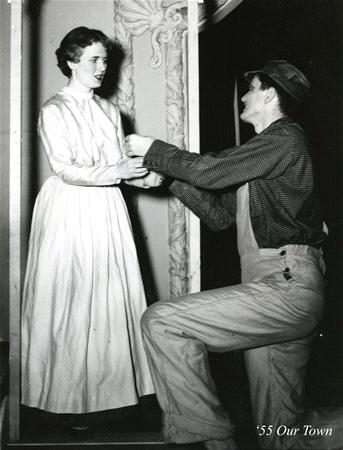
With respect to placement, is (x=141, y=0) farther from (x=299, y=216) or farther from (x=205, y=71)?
(x=299, y=216)

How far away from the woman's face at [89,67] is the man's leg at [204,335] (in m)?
0.97

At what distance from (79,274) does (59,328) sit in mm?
220

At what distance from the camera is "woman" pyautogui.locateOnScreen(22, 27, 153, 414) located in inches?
81.0

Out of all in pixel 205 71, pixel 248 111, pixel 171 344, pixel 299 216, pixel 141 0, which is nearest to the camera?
pixel 171 344

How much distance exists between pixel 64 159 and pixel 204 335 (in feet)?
2.79

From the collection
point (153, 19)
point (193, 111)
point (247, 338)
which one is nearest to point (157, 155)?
point (193, 111)

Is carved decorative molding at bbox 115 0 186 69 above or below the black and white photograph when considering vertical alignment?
above

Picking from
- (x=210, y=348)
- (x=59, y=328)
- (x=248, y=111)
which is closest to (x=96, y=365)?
(x=59, y=328)

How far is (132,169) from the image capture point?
2006 millimetres

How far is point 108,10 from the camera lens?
300 cm

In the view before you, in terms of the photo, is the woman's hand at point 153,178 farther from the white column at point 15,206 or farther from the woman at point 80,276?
the white column at point 15,206

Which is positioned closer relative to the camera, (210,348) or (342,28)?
(210,348)

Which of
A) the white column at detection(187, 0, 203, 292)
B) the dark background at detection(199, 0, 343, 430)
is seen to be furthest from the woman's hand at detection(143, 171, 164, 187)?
the dark background at detection(199, 0, 343, 430)

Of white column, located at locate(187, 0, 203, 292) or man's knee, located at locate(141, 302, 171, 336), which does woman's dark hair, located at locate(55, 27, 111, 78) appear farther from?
man's knee, located at locate(141, 302, 171, 336)
